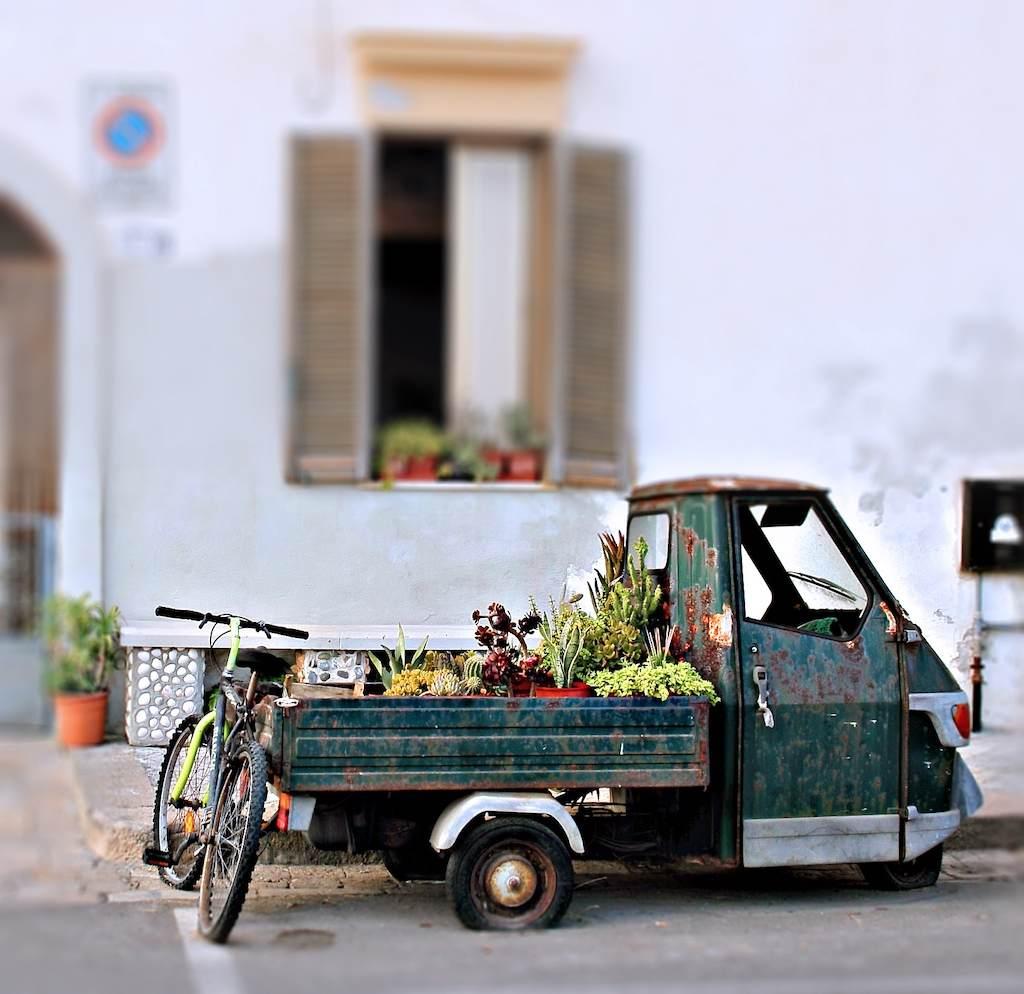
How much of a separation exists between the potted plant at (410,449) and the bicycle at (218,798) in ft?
4.46

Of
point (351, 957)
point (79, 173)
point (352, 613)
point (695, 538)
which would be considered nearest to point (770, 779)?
point (695, 538)

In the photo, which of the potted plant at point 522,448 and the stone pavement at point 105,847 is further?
the potted plant at point 522,448

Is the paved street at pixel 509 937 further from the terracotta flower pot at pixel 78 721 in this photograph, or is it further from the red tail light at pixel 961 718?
the red tail light at pixel 961 718

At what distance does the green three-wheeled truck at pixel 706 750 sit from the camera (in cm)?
Result: 514

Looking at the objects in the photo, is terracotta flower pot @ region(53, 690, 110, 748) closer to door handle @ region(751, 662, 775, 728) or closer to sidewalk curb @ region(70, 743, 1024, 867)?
sidewalk curb @ region(70, 743, 1024, 867)

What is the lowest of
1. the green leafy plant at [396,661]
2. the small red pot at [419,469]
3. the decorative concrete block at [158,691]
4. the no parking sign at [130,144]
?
the decorative concrete block at [158,691]

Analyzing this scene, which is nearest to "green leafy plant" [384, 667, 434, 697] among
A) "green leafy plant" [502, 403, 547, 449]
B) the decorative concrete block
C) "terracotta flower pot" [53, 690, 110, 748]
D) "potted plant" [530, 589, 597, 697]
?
A: "potted plant" [530, 589, 597, 697]

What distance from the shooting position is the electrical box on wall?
730 centimetres

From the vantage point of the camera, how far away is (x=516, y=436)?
23.0ft

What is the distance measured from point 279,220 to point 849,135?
3.12 m

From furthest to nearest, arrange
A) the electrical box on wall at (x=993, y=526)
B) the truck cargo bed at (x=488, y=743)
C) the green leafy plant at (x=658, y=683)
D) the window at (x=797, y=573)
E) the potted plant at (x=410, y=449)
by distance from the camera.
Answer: the electrical box on wall at (x=993, y=526) < the potted plant at (x=410, y=449) < the window at (x=797, y=573) < the green leafy plant at (x=658, y=683) < the truck cargo bed at (x=488, y=743)

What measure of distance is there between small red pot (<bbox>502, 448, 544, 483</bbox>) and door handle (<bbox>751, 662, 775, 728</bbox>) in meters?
1.89

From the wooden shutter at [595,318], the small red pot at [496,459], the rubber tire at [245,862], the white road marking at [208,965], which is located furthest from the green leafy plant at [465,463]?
the white road marking at [208,965]

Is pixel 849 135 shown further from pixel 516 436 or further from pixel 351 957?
pixel 351 957
